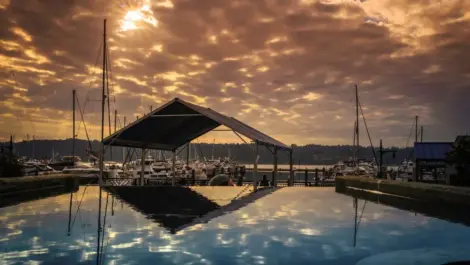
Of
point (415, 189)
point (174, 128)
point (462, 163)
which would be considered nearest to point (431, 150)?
point (462, 163)

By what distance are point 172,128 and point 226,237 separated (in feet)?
61.2

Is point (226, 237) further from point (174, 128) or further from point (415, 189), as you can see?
point (174, 128)

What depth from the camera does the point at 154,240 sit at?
995 centimetres

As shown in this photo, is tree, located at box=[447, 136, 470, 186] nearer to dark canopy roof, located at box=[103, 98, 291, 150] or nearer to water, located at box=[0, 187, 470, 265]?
dark canopy roof, located at box=[103, 98, 291, 150]

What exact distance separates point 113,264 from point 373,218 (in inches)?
382

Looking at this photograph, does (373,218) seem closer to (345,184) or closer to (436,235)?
(436,235)

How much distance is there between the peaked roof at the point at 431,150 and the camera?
3521 centimetres

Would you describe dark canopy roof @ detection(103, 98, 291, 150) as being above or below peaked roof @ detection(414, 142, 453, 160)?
above

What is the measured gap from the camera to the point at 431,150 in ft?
118

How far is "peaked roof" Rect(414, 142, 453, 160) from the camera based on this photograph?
3521 centimetres

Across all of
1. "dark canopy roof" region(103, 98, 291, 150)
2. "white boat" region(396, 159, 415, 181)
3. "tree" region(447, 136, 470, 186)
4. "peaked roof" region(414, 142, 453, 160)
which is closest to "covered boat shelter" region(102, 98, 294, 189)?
"dark canopy roof" region(103, 98, 291, 150)

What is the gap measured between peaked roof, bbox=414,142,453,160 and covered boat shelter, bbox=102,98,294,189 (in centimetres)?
1269

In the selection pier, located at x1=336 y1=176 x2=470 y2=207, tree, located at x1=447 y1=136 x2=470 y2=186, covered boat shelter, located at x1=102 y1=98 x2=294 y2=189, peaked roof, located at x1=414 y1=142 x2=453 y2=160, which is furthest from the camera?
peaked roof, located at x1=414 y1=142 x2=453 y2=160

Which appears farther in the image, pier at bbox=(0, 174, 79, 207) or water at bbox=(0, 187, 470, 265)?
pier at bbox=(0, 174, 79, 207)
